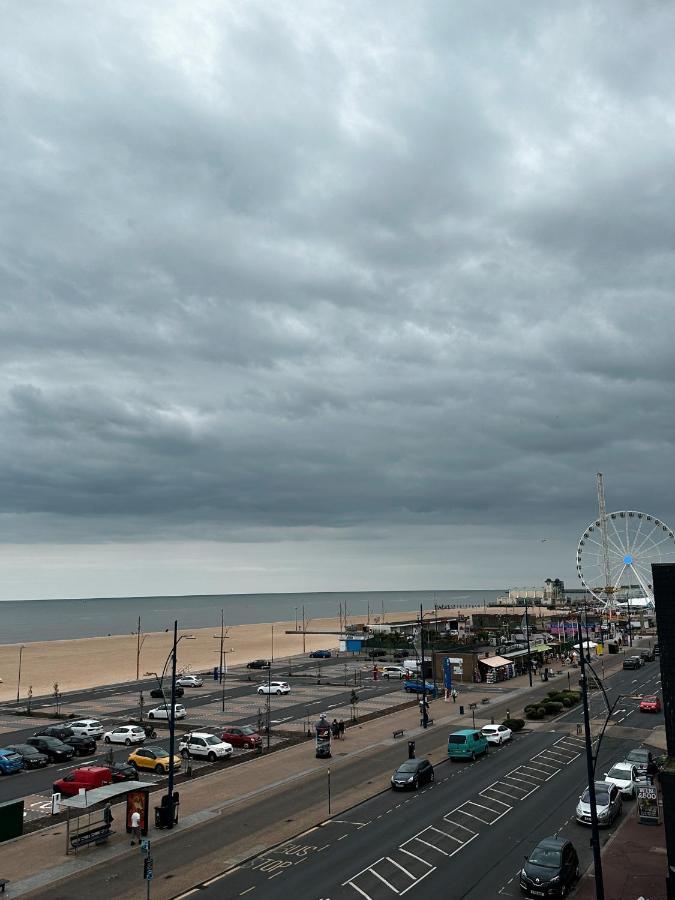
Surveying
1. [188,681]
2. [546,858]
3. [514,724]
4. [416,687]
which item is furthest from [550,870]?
[188,681]

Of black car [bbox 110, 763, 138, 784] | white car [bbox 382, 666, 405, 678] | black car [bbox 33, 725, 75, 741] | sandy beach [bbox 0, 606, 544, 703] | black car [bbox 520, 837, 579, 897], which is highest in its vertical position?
black car [bbox 520, 837, 579, 897]

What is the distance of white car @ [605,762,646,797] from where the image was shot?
119 ft

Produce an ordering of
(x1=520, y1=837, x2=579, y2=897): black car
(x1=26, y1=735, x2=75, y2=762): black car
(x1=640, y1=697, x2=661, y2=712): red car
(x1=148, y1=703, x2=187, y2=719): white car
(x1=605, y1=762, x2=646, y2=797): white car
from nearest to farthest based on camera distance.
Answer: (x1=520, y1=837, x2=579, y2=897): black car → (x1=605, y1=762, x2=646, y2=797): white car → (x1=26, y1=735, x2=75, y2=762): black car → (x1=640, y1=697, x2=661, y2=712): red car → (x1=148, y1=703, x2=187, y2=719): white car

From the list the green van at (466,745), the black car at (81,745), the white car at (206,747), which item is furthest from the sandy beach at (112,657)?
the green van at (466,745)

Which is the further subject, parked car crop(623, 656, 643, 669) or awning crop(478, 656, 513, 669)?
parked car crop(623, 656, 643, 669)

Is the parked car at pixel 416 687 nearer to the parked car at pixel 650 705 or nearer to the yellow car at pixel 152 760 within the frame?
the parked car at pixel 650 705

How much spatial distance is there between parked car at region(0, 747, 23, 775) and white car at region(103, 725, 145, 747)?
29.8 feet

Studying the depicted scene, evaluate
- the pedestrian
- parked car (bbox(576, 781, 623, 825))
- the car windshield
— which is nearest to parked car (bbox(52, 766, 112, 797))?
the pedestrian

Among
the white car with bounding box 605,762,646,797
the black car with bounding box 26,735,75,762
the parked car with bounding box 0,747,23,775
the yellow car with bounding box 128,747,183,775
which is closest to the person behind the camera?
the white car with bounding box 605,762,646,797

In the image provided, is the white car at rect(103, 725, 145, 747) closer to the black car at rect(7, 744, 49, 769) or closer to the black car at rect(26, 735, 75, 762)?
the black car at rect(26, 735, 75, 762)

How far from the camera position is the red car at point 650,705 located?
62719 mm

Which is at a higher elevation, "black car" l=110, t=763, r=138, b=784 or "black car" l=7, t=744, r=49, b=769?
"black car" l=110, t=763, r=138, b=784

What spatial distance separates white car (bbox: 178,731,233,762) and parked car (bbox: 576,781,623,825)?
80.5 feet

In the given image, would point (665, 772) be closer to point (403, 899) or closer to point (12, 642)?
point (403, 899)
